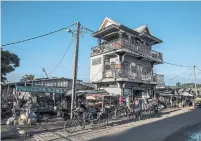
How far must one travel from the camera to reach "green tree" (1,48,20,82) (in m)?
23.1

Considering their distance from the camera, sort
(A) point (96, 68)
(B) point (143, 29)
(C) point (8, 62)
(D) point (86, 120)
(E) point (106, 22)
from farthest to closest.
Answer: (B) point (143, 29)
(E) point (106, 22)
(A) point (96, 68)
(C) point (8, 62)
(D) point (86, 120)

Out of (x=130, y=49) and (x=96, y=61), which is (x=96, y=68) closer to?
(x=96, y=61)

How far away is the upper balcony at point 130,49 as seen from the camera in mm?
26438

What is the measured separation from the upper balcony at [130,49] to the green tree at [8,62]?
10.7 metres

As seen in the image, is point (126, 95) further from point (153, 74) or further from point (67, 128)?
point (67, 128)

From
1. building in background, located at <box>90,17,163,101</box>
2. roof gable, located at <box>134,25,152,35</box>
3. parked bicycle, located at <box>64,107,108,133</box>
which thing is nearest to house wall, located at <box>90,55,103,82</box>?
building in background, located at <box>90,17,163,101</box>

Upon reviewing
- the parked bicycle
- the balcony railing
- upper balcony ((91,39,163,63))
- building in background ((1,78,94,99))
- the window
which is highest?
upper balcony ((91,39,163,63))

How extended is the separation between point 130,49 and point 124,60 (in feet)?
5.27

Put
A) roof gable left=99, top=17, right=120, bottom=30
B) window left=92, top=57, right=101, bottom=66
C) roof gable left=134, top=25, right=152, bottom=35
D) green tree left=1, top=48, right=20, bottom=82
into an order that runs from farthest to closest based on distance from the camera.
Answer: roof gable left=134, top=25, right=152, bottom=35 → window left=92, top=57, right=101, bottom=66 → roof gable left=99, top=17, right=120, bottom=30 → green tree left=1, top=48, right=20, bottom=82

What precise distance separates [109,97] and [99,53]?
28.4 ft

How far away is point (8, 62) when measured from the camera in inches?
953

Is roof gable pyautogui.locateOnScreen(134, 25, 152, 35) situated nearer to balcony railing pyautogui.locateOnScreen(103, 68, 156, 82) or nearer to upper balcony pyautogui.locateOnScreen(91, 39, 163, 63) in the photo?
upper balcony pyautogui.locateOnScreen(91, 39, 163, 63)

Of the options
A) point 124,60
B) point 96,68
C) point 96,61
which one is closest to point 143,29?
point 124,60

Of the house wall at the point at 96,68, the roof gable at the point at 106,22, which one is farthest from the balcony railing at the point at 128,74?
the roof gable at the point at 106,22
